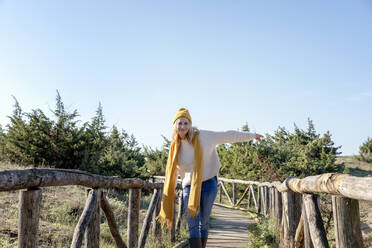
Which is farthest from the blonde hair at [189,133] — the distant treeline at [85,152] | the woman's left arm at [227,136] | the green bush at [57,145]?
the green bush at [57,145]

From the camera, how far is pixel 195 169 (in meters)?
3.97

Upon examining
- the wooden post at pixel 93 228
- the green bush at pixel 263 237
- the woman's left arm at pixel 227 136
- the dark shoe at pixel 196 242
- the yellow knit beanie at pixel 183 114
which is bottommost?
the green bush at pixel 263 237

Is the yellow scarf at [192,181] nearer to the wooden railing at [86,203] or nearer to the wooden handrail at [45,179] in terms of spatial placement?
the wooden railing at [86,203]

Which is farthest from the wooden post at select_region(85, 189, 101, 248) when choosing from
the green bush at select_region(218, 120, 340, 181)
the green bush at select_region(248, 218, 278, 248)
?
the green bush at select_region(218, 120, 340, 181)

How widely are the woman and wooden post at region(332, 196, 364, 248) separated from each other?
187 centimetres

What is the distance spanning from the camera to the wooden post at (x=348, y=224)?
218cm

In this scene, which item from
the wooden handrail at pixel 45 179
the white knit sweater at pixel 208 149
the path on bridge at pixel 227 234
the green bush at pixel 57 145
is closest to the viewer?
the wooden handrail at pixel 45 179

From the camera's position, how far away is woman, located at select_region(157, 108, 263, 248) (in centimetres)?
393

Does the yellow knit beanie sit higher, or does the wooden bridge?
the yellow knit beanie

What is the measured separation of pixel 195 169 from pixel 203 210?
0.52 metres

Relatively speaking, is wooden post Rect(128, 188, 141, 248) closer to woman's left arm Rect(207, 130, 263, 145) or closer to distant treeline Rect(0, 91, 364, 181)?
woman's left arm Rect(207, 130, 263, 145)

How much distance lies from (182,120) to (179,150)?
0.42 metres

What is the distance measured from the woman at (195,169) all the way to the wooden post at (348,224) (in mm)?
1873

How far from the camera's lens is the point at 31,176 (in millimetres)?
2207
